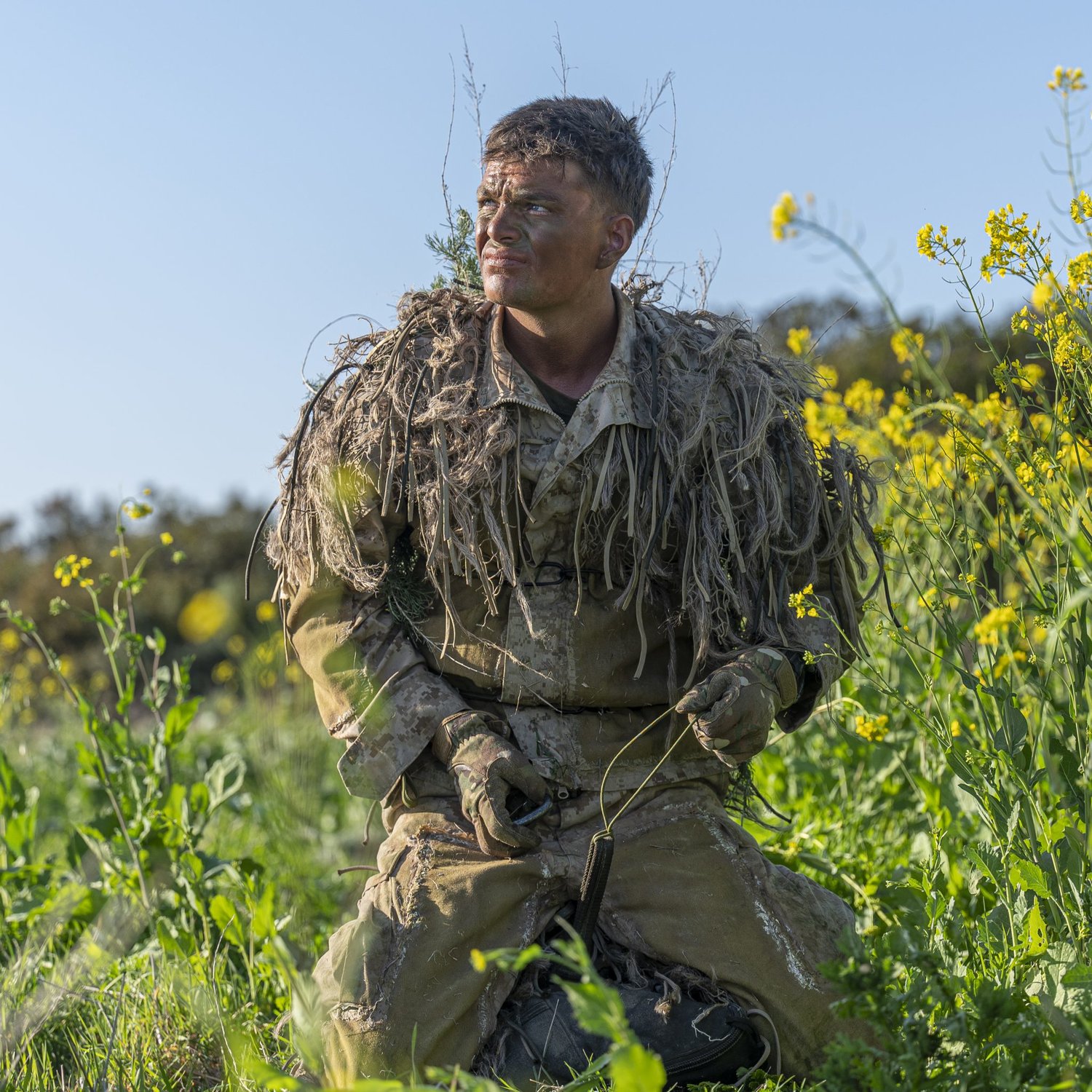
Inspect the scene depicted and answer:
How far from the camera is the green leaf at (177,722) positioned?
3.07m

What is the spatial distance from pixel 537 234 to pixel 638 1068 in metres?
1.71

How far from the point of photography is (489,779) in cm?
231

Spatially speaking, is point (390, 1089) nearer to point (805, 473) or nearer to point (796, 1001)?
point (796, 1001)

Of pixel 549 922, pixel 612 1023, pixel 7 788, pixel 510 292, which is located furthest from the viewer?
pixel 7 788

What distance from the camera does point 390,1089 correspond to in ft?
4.56

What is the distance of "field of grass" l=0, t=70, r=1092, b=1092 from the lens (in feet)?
5.74

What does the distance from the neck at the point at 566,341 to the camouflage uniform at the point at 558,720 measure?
0.06 m

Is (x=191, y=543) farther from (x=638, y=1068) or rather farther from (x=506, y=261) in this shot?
(x=638, y=1068)

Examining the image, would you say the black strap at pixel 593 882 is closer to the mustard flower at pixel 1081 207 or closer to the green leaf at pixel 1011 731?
the green leaf at pixel 1011 731

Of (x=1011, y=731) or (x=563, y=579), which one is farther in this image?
(x=563, y=579)

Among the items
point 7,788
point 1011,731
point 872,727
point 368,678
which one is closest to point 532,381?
point 368,678

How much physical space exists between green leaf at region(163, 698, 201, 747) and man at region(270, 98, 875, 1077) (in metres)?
0.58

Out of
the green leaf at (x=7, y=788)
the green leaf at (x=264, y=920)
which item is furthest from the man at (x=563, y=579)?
the green leaf at (x=7, y=788)

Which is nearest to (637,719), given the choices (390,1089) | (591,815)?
(591,815)
